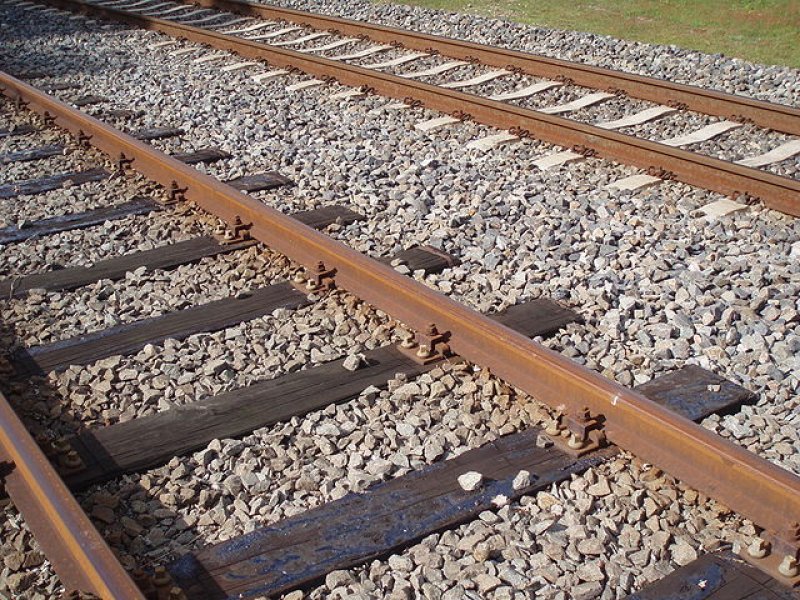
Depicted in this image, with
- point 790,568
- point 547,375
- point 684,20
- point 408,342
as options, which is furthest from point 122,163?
point 684,20

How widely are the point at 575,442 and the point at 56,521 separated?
1860 millimetres

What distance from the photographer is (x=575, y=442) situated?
3887mm

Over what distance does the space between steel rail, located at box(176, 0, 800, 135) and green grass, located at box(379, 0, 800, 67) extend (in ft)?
8.21

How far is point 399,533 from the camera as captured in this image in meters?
3.46

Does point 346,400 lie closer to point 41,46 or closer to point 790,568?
point 790,568

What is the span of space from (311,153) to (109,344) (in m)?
3.48

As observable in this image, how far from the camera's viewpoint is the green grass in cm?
1244

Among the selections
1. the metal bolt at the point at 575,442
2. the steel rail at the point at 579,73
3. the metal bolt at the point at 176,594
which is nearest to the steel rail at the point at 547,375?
the metal bolt at the point at 575,442

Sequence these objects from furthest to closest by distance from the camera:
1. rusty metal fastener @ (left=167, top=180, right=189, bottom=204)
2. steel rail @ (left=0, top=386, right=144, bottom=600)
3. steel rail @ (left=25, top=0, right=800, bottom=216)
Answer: rusty metal fastener @ (left=167, top=180, right=189, bottom=204) < steel rail @ (left=25, top=0, right=800, bottom=216) < steel rail @ (left=0, top=386, right=144, bottom=600)

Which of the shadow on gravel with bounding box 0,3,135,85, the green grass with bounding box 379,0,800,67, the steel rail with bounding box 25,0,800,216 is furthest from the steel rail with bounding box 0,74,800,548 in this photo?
the green grass with bounding box 379,0,800,67

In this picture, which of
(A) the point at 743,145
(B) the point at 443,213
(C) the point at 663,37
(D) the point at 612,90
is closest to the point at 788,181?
(A) the point at 743,145

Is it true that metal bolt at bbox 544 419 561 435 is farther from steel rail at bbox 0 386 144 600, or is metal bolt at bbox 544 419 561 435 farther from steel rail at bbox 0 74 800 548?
steel rail at bbox 0 386 144 600

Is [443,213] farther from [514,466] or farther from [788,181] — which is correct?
[514,466]

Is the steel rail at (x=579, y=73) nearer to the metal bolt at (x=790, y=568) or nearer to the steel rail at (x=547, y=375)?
the steel rail at (x=547, y=375)
